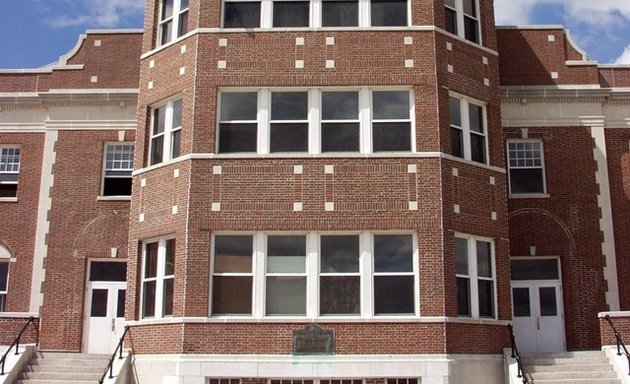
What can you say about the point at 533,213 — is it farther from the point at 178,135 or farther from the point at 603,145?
the point at 178,135

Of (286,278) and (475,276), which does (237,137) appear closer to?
(286,278)

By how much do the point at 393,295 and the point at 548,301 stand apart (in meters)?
6.92

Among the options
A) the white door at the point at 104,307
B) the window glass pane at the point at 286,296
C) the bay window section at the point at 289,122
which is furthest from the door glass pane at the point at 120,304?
the bay window section at the point at 289,122

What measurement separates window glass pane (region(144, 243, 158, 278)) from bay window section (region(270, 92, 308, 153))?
13.2 ft

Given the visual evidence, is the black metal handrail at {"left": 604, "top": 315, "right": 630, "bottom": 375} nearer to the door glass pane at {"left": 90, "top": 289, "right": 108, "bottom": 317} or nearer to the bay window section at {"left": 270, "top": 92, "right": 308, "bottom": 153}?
the bay window section at {"left": 270, "top": 92, "right": 308, "bottom": 153}

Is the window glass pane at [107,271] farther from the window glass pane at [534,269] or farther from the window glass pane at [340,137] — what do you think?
the window glass pane at [534,269]

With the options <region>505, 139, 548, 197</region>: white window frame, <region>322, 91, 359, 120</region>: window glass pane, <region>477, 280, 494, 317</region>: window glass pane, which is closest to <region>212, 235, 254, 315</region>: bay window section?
<region>322, 91, 359, 120</region>: window glass pane

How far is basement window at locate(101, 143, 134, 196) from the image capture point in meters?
24.5

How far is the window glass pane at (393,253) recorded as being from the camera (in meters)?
18.7

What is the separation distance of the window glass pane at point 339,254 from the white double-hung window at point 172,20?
276 inches

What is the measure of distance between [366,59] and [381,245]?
15.6 ft

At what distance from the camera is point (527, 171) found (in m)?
24.3

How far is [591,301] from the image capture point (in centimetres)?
2297

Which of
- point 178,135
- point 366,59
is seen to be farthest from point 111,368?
point 366,59
